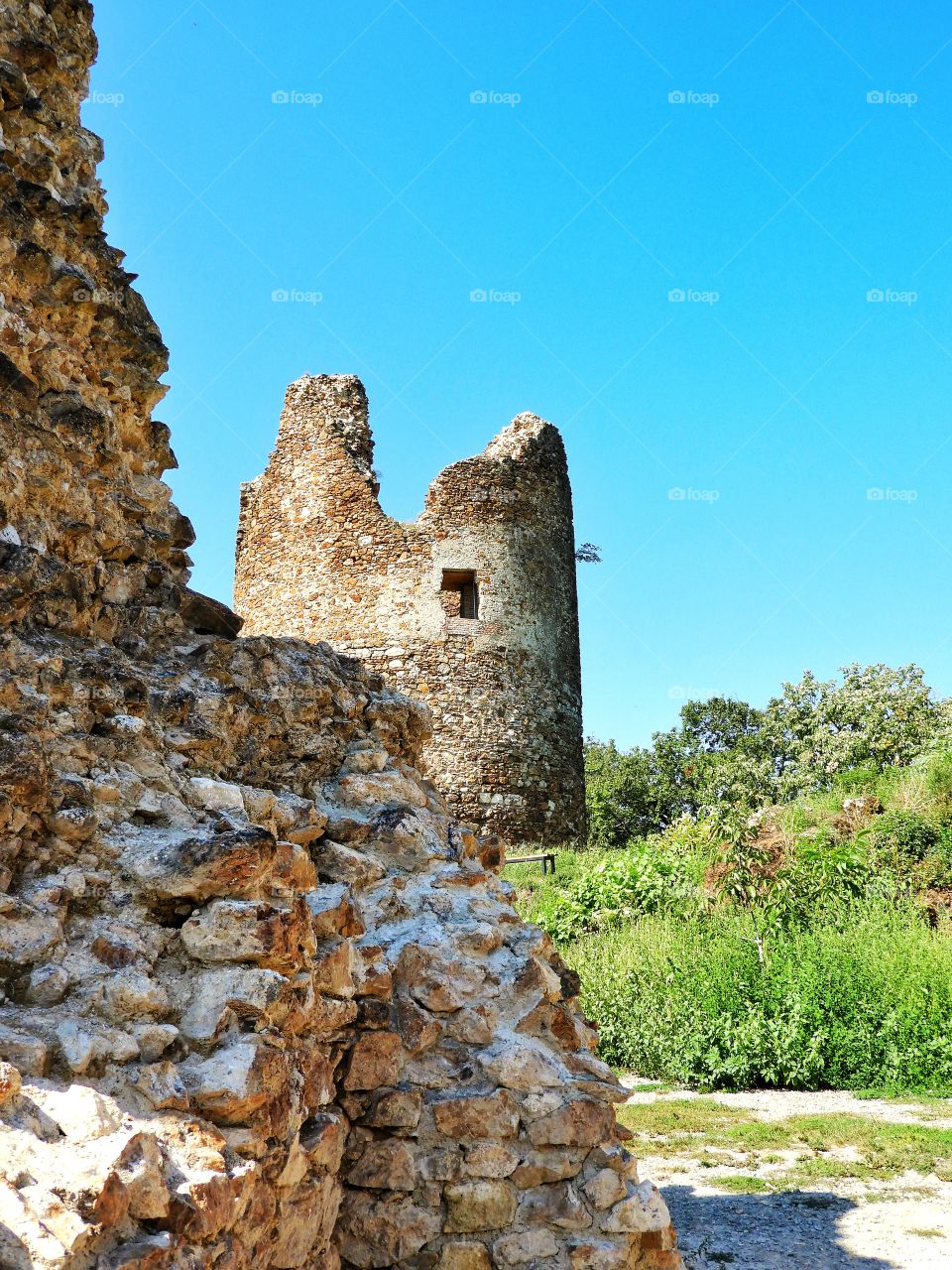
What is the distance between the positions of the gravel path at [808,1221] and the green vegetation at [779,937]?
2.50 metres

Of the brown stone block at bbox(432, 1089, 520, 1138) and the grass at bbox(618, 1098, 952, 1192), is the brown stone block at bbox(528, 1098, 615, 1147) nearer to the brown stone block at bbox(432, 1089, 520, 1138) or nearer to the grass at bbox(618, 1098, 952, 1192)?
the brown stone block at bbox(432, 1089, 520, 1138)

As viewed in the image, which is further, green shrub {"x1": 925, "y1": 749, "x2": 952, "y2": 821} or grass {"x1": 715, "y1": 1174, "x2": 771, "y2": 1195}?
green shrub {"x1": 925, "y1": 749, "x2": 952, "y2": 821}

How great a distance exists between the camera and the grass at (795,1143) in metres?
5.30

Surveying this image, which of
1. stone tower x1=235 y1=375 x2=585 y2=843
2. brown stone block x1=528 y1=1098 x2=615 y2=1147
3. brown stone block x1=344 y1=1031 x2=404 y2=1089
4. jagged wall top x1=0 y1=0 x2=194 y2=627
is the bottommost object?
brown stone block x1=528 y1=1098 x2=615 y2=1147

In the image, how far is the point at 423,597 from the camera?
15469mm

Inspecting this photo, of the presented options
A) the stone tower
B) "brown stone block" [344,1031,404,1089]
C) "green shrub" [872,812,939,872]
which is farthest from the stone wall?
the stone tower

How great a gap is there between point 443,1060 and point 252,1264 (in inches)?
33.1

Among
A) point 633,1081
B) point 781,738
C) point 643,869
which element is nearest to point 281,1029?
point 633,1081

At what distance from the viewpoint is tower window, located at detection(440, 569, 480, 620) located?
51.4 feet

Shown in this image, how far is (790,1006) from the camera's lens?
8164mm

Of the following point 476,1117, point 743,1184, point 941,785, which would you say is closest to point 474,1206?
point 476,1117

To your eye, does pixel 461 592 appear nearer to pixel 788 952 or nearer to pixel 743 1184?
pixel 788 952

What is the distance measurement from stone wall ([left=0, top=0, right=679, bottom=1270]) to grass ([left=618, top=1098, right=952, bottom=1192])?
2853 mm

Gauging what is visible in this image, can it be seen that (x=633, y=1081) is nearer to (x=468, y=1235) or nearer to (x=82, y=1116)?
(x=468, y=1235)
